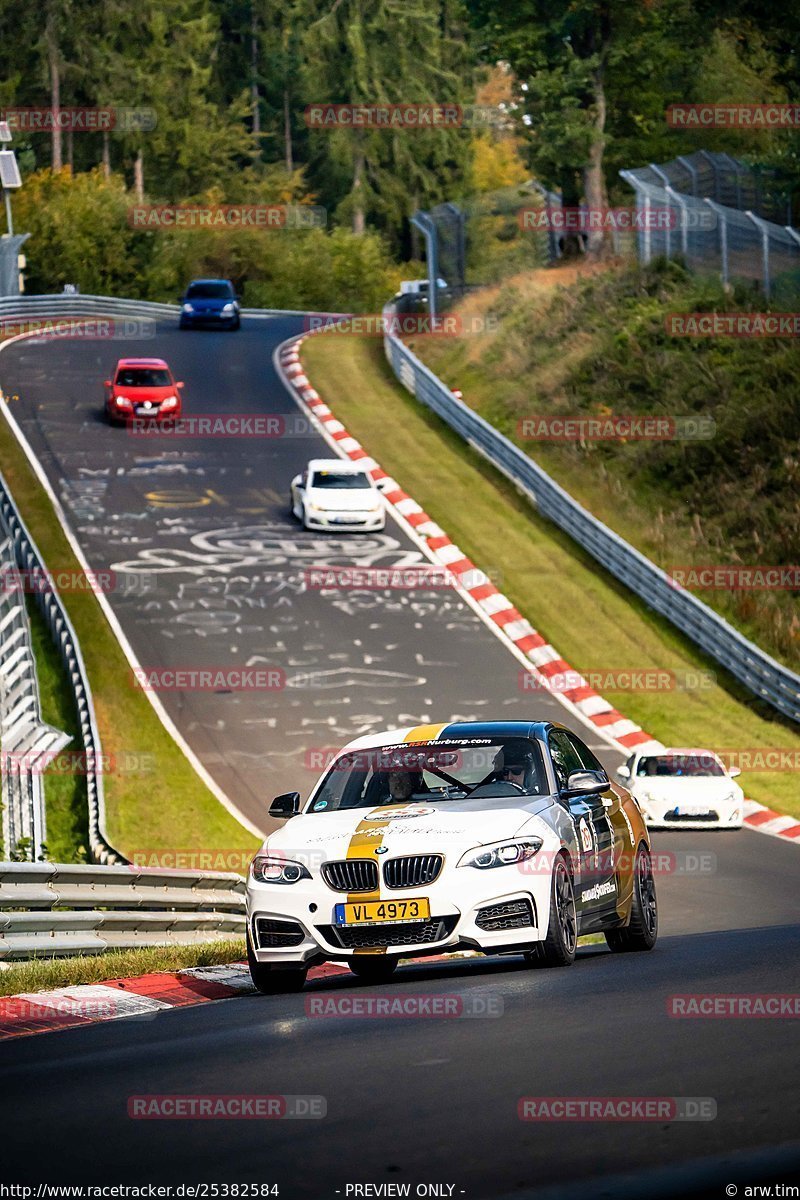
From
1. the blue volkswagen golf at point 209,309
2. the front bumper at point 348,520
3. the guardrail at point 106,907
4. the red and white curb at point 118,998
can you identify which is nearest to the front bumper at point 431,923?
the red and white curb at point 118,998

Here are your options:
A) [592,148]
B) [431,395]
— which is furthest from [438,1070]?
[592,148]

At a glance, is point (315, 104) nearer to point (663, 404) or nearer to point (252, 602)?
point (663, 404)

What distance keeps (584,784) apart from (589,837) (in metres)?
0.54

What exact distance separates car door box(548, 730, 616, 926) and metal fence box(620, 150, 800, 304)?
98.2ft

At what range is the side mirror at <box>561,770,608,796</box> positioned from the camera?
10.8 metres

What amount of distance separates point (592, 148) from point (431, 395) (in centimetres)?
1417

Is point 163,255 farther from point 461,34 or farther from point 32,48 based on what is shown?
point 461,34

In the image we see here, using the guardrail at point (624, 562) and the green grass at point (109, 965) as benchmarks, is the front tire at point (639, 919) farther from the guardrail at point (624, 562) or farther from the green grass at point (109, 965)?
the guardrail at point (624, 562)

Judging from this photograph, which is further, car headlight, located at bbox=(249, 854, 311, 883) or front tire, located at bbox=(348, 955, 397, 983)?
car headlight, located at bbox=(249, 854, 311, 883)

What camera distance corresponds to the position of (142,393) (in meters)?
43.3

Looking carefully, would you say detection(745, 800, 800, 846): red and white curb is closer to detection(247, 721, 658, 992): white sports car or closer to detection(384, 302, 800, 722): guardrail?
detection(384, 302, 800, 722): guardrail

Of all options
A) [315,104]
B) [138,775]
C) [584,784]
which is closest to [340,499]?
[138,775]

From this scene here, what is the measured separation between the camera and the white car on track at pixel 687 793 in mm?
22688

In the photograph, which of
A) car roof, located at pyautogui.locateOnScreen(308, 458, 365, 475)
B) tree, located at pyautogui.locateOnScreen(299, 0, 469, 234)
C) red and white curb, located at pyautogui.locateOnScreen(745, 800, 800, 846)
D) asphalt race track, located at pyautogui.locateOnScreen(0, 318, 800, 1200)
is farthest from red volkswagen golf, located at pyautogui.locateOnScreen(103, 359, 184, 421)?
tree, located at pyautogui.locateOnScreen(299, 0, 469, 234)
